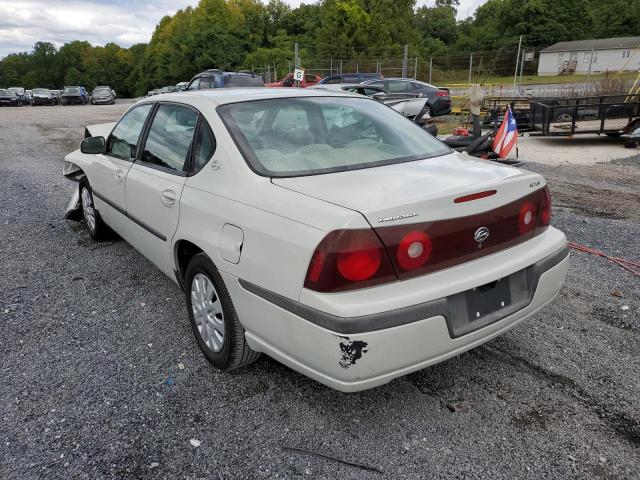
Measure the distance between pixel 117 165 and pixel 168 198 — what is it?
1179 mm

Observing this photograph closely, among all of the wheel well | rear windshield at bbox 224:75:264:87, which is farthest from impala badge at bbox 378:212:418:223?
rear windshield at bbox 224:75:264:87

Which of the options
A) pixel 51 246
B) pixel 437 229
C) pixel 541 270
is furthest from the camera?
pixel 51 246

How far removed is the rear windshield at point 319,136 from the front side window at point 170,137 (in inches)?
12.0

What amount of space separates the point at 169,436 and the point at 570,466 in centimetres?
178

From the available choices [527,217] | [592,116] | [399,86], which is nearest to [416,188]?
[527,217]

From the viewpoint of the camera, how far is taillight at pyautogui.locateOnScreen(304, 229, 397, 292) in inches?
80.8

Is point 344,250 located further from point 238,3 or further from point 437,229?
point 238,3

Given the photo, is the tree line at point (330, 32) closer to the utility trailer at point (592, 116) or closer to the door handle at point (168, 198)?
the utility trailer at point (592, 116)

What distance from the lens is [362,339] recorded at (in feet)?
6.67

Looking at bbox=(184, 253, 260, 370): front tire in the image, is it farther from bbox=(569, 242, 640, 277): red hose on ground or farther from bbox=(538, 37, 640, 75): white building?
bbox=(538, 37, 640, 75): white building

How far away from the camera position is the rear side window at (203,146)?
286 cm

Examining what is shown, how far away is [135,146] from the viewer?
3809 millimetres

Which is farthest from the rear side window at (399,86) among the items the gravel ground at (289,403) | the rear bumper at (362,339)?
the rear bumper at (362,339)

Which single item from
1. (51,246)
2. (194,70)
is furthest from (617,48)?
(51,246)
